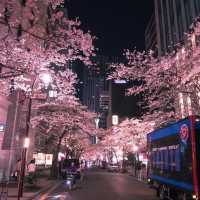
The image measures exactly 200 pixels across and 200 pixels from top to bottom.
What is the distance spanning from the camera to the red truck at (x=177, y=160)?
36.4 ft

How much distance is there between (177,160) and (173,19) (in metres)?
40.5

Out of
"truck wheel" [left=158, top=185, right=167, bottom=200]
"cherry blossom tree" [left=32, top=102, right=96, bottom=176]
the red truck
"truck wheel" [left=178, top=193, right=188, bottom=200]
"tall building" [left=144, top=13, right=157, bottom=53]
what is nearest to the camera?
the red truck

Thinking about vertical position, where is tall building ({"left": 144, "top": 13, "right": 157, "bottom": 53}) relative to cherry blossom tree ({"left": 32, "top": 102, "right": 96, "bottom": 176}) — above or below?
above

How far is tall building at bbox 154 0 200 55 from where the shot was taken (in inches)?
1610

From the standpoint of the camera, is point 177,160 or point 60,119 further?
point 60,119

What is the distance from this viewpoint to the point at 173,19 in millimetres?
49594

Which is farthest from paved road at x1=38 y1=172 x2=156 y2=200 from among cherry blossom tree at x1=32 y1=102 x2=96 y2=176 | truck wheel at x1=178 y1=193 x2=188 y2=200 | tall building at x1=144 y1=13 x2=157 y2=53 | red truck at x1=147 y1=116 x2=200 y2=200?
tall building at x1=144 y1=13 x2=157 y2=53

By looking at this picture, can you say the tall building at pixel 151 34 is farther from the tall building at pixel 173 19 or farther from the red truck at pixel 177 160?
the red truck at pixel 177 160

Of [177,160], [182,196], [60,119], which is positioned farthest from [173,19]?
[182,196]

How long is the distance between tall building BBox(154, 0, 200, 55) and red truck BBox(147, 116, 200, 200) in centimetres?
2667

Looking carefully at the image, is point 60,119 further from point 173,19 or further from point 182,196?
point 173,19

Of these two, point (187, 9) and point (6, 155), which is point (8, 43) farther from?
point (187, 9)

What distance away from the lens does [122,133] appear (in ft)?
186

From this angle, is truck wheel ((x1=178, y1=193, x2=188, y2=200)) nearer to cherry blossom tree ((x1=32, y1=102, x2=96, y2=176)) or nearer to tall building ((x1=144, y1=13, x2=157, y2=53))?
cherry blossom tree ((x1=32, y1=102, x2=96, y2=176))
